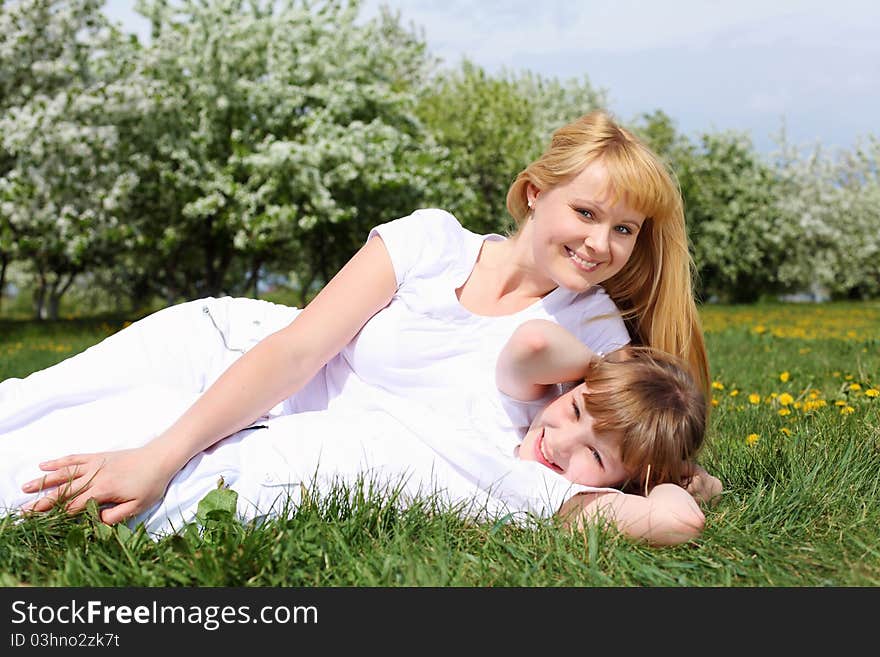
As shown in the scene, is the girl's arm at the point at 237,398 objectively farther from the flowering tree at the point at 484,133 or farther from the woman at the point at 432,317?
the flowering tree at the point at 484,133

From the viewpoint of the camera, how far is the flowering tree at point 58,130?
13523mm

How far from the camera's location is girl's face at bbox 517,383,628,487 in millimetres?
2904

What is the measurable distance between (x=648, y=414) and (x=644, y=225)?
83cm

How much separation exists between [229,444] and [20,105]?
44.7 feet

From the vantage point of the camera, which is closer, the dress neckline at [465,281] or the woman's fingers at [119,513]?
the woman's fingers at [119,513]

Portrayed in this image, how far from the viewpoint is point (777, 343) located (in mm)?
9773

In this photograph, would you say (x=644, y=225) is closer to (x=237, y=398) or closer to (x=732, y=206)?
(x=237, y=398)

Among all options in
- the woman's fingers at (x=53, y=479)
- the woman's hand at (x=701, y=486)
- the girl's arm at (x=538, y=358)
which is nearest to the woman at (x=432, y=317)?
the woman's fingers at (x=53, y=479)

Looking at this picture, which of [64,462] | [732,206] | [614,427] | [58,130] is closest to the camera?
[64,462]

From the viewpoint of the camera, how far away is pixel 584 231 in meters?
3.03

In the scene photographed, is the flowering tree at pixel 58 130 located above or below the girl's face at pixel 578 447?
above

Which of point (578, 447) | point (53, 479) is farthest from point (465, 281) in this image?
point (53, 479)

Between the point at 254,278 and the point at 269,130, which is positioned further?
the point at 254,278

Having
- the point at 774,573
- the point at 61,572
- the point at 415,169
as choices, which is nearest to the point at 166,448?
the point at 61,572
